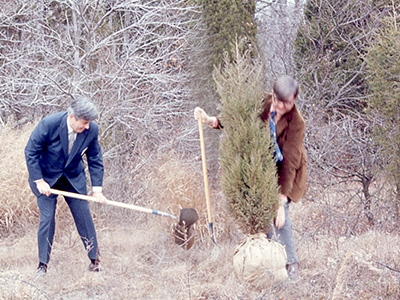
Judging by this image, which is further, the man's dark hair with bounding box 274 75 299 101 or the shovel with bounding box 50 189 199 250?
the shovel with bounding box 50 189 199 250

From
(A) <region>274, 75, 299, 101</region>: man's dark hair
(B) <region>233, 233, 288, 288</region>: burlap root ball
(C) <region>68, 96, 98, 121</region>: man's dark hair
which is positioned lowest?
(B) <region>233, 233, 288, 288</region>: burlap root ball

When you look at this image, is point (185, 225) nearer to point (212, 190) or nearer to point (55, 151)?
point (55, 151)

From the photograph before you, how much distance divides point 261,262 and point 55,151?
219 cm

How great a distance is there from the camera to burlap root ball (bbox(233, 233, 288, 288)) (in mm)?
3579

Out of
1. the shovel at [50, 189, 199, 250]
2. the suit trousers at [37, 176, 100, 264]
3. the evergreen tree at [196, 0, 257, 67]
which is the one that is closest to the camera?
the suit trousers at [37, 176, 100, 264]

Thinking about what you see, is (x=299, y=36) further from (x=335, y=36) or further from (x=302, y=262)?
(x=302, y=262)

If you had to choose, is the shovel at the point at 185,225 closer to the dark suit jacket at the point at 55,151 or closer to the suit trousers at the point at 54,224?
the suit trousers at the point at 54,224

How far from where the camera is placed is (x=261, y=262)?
11.7 ft

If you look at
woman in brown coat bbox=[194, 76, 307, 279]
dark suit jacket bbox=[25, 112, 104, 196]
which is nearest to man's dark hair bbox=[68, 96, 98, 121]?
dark suit jacket bbox=[25, 112, 104, 196]

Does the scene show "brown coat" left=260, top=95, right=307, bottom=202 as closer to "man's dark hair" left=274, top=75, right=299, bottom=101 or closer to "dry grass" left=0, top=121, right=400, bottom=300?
"man's dark hair" left=274, top=75, right=299, bottom=101

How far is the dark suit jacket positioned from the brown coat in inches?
69.3

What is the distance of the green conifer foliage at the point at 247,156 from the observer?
3459mm

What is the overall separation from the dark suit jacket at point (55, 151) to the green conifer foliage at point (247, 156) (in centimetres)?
141

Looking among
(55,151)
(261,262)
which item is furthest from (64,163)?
(261,262)
